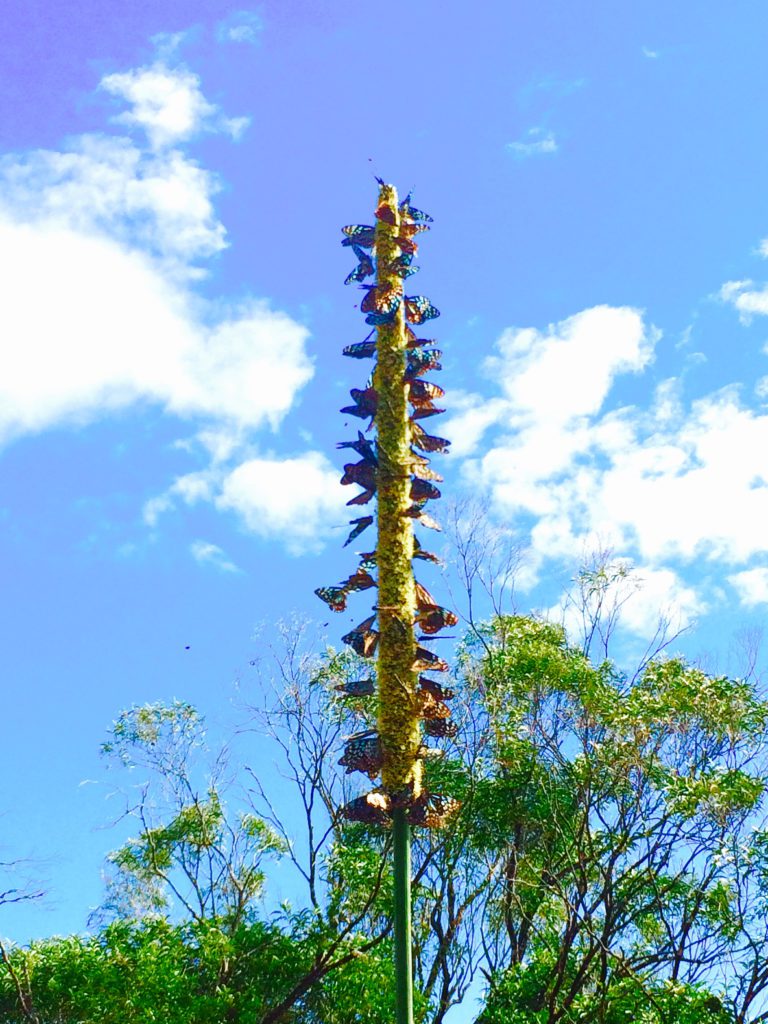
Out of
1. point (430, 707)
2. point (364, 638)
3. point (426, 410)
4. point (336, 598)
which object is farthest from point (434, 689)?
point (426, 410)

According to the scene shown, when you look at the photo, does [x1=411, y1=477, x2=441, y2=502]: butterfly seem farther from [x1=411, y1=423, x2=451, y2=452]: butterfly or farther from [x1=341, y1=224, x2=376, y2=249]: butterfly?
[x1=341, y1=224, x2=376, y2=249]: butterfly

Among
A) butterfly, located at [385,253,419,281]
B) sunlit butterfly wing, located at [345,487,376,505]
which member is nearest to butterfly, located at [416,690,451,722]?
sunlit butterfly wing, located at [345,487,376,505]

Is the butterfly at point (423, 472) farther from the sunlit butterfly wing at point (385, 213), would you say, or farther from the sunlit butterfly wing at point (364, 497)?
the sunlit butterfly wing at point (385, 213)

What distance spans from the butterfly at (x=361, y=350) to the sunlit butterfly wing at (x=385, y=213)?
3.70 ft

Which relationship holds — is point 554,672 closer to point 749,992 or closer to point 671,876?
point 671,876

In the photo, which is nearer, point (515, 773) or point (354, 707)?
point (515, 773)

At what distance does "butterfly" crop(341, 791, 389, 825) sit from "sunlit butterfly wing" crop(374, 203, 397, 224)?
4974 mm

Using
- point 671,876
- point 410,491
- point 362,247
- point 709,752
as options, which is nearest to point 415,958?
point 671,876

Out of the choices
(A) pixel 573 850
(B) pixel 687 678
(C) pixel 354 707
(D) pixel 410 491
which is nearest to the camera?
(D) pixel 410 491

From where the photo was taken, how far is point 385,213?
9352mm

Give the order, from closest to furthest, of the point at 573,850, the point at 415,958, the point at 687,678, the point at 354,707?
1. the point at 687,678
2. the point at 573,850
3. the point at 415,958
4. the point at 354,707

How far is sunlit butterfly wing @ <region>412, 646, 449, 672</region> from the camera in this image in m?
7.78

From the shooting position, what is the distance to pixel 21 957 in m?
12.9

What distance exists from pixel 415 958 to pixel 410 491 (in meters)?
8.81
